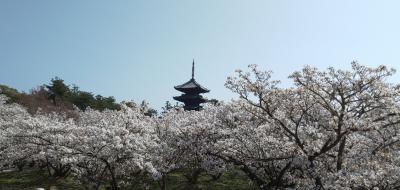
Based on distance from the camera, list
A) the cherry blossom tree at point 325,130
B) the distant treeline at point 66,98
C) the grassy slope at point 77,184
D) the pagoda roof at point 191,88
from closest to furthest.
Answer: the cherry blossom tree at point 325,130, the grassy slope at point 77,184, the pagoda roof at point 191,88, the distant treeline at point 66,98

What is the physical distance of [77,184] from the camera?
915 inches

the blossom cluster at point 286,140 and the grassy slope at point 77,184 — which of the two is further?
the grassy slope at point 77,184

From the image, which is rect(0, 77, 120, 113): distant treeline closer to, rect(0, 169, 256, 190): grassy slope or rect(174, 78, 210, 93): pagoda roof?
rect(174, 78, 210, 93): pagoda roof

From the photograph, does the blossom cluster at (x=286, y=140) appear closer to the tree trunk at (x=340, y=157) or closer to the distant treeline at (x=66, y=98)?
the tree trunk at (x=340, y=157)

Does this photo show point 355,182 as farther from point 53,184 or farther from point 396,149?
point 53,184

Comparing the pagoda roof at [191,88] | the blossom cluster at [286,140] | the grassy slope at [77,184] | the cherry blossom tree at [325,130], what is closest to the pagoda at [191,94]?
the pagoda roof at [191,88]

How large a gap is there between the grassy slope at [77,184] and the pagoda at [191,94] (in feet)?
87.8

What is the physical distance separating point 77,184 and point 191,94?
31.1 metres

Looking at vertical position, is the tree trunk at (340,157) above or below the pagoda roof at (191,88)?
below

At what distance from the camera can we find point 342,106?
12.0m

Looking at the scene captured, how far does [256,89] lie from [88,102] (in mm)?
57678

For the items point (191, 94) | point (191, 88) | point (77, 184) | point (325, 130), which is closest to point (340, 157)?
point (325, 130)

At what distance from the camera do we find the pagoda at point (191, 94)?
52.8 metres

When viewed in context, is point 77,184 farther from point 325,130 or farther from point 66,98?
point 66,98
